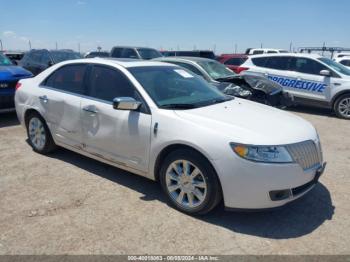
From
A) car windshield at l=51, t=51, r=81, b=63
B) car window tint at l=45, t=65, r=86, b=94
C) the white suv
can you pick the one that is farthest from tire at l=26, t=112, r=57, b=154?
the white suv

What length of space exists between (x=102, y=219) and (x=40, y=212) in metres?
0.72

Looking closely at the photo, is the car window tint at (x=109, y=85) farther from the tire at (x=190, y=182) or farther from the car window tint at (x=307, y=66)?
the car window tint at (x=307, y=66)

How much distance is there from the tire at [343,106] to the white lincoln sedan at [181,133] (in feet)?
18.7

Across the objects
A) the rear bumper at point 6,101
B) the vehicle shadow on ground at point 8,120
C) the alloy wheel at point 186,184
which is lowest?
the vehicle shadow on ground at point 8,120

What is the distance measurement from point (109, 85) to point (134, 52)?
33.4 ft

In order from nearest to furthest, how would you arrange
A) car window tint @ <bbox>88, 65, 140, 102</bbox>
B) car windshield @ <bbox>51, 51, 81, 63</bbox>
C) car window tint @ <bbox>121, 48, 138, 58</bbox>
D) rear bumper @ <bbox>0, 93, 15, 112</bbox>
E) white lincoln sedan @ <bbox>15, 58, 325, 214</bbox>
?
white lincoln sedan @ <bbox>15, 58, 325, 214</bbox>
car window tint @ <bbox>88, 65, 140, 102</bbox>
rear bumper @ <bbox>0, 93, 15, 112</bbox>
car windshield @ <bbox>51, 51, 81, 63</bbox>
car window tint @ <bbox>121, 48, 138, 58</bbox>

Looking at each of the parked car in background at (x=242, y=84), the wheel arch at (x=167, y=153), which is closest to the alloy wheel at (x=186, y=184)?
the wheel arch at (x=167, y=153)

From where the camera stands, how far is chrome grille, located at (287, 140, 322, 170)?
310 centimetres

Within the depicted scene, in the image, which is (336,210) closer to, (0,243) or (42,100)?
(0,243)

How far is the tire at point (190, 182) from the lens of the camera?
315 centimetres

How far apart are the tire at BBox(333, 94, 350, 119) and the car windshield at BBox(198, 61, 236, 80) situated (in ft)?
10.2

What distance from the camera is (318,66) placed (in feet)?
30.0

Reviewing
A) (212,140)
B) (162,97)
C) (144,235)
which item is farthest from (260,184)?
(162,97)

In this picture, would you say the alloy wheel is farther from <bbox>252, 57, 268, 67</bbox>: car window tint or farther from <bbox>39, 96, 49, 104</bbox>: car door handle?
<bbox>252, 57, 268, 67</bbox>: car window tint
